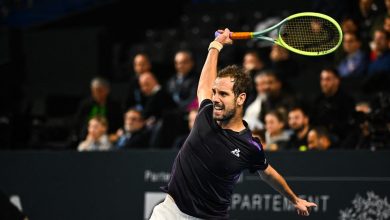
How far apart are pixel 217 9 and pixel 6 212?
717 cm

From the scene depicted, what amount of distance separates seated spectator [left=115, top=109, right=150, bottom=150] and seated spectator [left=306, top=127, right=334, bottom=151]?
228cm

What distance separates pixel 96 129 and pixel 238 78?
4.78 metres

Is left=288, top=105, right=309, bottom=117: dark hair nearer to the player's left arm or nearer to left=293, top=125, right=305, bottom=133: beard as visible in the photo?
left=293, top=125, right=305, bottom=133: beard

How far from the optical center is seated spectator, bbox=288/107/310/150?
9.53m

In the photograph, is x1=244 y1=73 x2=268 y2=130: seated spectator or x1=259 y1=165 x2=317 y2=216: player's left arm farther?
x1=244 y1=73 x2=268 y2=130: seated spectator

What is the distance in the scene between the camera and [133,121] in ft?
34.7

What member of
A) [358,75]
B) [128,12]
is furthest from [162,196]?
[128,12]

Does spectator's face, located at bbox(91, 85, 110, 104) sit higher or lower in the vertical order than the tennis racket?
higher

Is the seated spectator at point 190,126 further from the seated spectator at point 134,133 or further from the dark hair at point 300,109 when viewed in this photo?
the dark hair at point 300,109

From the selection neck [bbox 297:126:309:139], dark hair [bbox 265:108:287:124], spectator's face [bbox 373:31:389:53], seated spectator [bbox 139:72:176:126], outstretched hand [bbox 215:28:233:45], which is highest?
spectator's face [bbox 373:31:389:53]

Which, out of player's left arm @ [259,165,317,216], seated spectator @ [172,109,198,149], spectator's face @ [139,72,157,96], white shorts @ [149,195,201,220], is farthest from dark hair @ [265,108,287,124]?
white shorts @ [149,195,201,220]

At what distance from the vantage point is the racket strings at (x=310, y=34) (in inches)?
258

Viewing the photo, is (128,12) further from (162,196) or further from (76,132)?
(162,196)

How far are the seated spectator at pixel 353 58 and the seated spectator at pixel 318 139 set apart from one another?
1.87m
